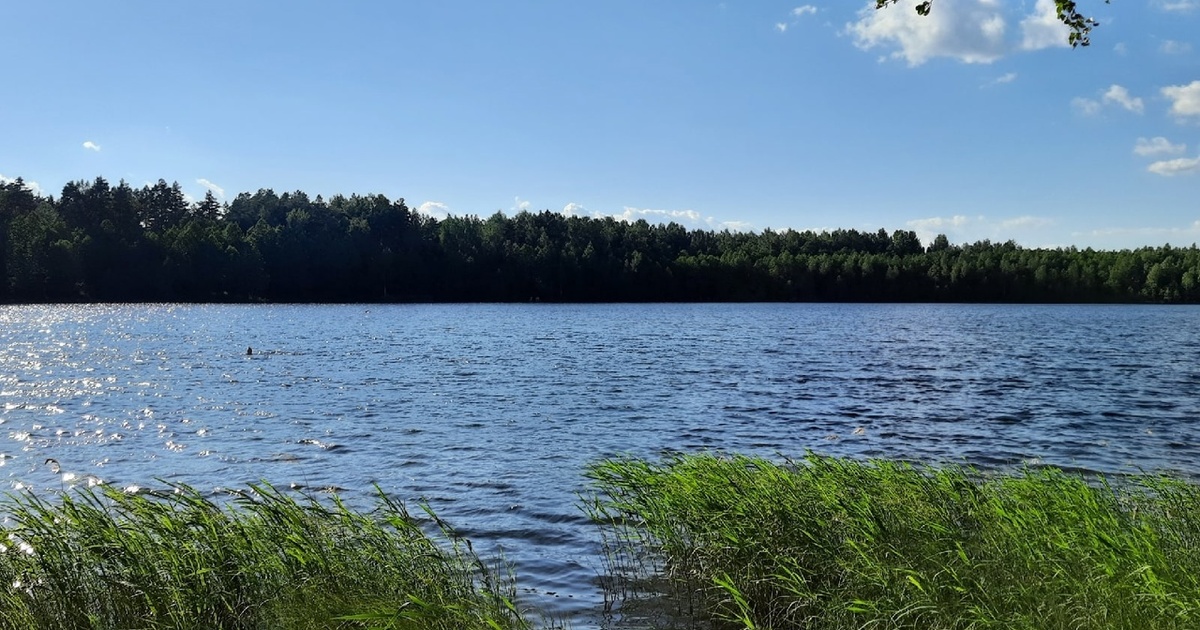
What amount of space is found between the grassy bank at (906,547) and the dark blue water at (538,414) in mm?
1756

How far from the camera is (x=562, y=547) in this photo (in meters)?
15.2

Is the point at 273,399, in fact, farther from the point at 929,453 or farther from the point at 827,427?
the point at 929,453

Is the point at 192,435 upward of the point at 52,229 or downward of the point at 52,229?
downward

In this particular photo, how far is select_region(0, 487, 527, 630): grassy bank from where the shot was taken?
28.4ft

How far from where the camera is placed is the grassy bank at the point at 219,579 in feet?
28.4

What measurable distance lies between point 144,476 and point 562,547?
40.0ft

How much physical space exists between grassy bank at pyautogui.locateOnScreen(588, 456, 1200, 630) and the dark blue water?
5.76 ft

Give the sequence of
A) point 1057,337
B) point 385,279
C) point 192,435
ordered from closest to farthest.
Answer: point 192,435
point 1057,337
point 385,279

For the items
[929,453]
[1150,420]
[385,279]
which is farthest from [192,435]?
[385,279]

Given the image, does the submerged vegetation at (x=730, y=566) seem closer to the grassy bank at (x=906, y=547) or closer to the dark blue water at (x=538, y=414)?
the grassy bank at (x=906, y=547)

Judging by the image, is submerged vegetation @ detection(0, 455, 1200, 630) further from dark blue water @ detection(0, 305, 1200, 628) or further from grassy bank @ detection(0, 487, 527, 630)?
dark blue water @ detection(0, 305, 1200, 628)

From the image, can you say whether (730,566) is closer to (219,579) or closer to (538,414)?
(219,579)

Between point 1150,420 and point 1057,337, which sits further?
point 1057,337

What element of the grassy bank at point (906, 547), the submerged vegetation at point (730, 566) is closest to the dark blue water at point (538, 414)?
the grassy bank at point (906, 547)
